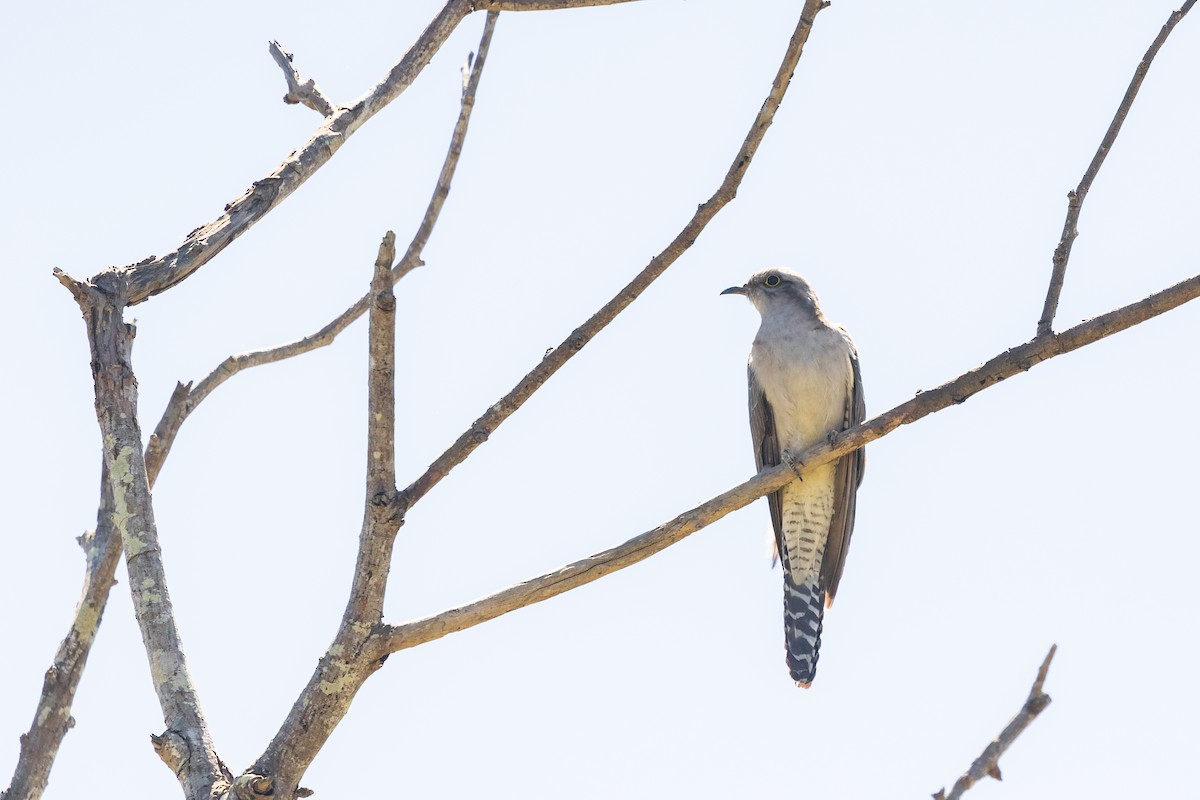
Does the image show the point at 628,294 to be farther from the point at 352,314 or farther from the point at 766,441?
the point at 766,441

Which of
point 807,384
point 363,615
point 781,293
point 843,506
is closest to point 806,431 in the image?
point 807,384

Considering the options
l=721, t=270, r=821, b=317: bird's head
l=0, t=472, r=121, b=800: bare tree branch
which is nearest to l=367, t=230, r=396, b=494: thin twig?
l=0, t=472, r=121, b=800: bare tree branch

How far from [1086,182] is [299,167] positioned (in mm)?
2899

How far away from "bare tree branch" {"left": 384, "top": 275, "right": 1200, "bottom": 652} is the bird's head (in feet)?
9.73

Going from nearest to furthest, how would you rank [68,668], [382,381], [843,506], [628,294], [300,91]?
[382,381]
[628,294]
[68,668]
[300,91]
[843,506]

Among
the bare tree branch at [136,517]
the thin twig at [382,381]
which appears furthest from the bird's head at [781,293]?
the bare tree branch at [136,517]

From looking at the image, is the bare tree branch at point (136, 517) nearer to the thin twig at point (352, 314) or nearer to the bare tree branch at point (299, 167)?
the bare tree branch at point (299, 167)

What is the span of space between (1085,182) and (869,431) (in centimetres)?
117

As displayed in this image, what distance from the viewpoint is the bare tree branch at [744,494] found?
4.27 m

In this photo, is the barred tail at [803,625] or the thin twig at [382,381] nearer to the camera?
the thin twig at [382,381]

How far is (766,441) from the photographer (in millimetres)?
7645

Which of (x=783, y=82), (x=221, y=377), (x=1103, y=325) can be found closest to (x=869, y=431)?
(x=1103, y=325)

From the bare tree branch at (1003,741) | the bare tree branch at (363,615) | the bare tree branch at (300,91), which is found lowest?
the bare tree branch at (1003,741)

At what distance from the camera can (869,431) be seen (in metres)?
4.88
